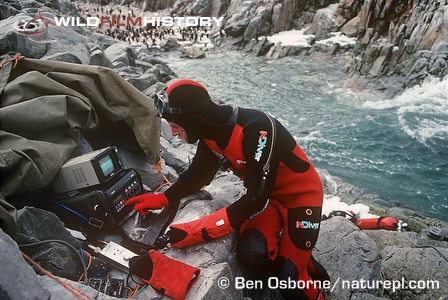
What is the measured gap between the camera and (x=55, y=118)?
3471mm

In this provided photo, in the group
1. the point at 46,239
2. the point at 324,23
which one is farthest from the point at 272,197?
the point at 324,23

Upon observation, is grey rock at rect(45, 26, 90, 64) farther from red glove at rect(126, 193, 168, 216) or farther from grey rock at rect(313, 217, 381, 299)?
grey rock at rect(313, 217, 381, 299)

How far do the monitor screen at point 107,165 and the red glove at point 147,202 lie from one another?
380mm

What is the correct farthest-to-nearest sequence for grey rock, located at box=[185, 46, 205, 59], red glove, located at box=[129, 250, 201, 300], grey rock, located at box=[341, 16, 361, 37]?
grey rock, located at box=[185, 46, 205, 59] → grey rock, located at box=[341, 16, 361, 37] → red glove, located at box=[129, 250, 201, 300]

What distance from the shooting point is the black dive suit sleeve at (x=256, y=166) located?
9.79 feet

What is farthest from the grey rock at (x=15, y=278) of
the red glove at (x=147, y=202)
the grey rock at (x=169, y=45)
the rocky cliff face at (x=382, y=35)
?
the grey rock at (x=169, y=45)

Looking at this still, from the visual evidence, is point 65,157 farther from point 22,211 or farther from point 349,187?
point 349,187

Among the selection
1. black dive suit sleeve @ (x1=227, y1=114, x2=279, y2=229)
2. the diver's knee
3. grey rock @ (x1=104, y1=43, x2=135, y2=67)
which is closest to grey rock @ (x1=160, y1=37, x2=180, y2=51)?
grey rock @ (x1=104, y1=43, x2=135, y2=67)

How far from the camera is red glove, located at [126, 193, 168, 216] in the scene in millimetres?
3570

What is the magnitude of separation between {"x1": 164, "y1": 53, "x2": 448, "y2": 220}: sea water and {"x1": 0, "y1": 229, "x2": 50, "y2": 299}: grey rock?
10254mm

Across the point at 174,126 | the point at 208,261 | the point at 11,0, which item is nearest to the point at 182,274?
the point at 208,261

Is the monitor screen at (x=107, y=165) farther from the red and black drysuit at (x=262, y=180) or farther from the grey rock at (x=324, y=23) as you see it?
the grey rock at (x=324, y=23)

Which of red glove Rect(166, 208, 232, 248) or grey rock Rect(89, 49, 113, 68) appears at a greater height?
red glove Rect(166, 208, 232, 248)

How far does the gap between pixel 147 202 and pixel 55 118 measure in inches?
51.5
